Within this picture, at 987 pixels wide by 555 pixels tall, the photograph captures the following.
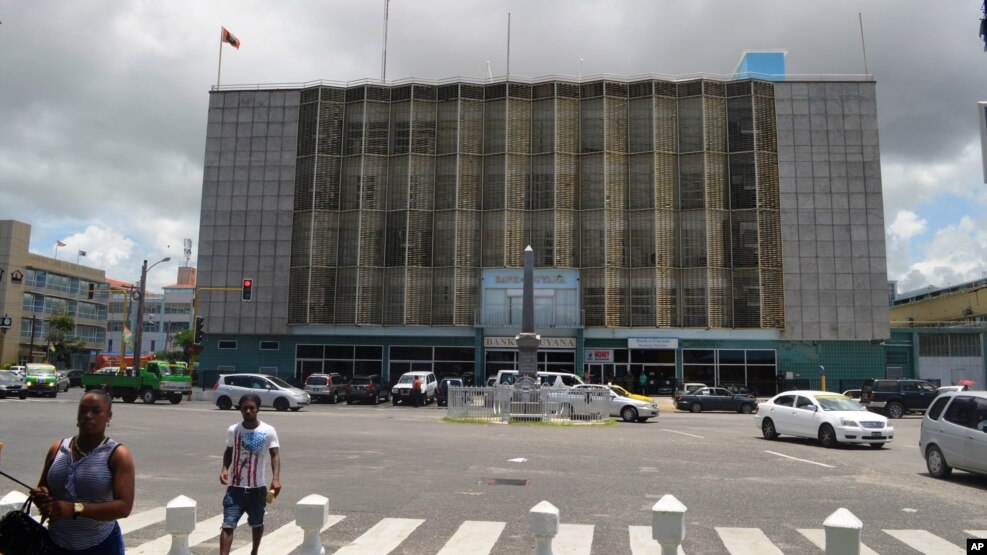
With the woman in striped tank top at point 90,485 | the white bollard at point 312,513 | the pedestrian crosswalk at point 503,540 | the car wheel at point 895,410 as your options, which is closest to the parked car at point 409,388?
the car wheel at point 895,410

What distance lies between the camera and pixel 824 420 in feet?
62.3

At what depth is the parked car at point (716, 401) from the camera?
Answer: 119 ft

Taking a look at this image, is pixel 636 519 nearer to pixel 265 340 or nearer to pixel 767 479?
pixel 767 479

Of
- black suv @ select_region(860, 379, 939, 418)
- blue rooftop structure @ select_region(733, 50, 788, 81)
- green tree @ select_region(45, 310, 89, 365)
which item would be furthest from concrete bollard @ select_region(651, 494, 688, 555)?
green tree @ select_region(45, 310, 89, 365)

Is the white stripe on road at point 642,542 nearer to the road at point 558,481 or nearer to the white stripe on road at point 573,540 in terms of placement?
the road at point 558,481

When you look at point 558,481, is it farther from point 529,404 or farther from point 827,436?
point 529,404

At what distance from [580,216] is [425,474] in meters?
36.5

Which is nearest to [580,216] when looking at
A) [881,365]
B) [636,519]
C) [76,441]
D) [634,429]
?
[881,365]

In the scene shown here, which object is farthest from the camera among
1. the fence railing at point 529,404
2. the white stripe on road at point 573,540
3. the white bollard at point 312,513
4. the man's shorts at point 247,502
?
the fence railing at point 529,404

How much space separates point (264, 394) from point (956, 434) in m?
26.3

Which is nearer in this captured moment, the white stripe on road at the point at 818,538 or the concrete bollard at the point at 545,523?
the concrete bollard at the point at 545,523

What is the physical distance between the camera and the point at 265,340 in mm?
49844

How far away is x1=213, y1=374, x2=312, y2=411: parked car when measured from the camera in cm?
3161

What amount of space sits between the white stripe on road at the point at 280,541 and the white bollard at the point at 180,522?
62.0 inches
